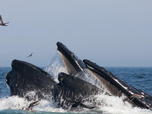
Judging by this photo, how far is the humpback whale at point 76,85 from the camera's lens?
12.6 metres

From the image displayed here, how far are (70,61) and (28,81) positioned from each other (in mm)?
1611

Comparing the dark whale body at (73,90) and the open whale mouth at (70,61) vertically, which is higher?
the open whale mouth at (70,61)

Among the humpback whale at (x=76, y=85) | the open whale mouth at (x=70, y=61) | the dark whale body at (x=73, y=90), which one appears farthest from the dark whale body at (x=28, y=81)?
the dark whale body at (x=73, y=90)

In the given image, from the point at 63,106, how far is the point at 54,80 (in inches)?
68.8

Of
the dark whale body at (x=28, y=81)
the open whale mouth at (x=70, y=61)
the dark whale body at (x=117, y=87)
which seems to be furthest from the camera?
the dark whale body at (x=28, y=81)

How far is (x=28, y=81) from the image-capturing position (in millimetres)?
14227

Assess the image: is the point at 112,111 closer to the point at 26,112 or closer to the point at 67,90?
the point at 67,90

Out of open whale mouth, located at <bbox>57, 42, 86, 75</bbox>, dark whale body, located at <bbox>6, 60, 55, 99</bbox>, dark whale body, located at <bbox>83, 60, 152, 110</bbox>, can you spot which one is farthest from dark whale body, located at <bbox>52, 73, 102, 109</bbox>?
dark whale body, located at <bbox>6, 60, 55, 99</bbox>

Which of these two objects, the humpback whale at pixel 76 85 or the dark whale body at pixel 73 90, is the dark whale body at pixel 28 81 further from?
the dark whale body at pixel 73 90

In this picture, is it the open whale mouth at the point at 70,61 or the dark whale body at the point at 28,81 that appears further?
the dark whale body at the point at 28,81

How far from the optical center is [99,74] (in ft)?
42.0

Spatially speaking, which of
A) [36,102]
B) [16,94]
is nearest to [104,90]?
[36,102]

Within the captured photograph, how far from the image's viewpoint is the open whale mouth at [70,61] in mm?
13953

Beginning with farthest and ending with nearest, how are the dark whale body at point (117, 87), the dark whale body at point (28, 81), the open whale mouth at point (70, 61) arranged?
the dark whale body at point (28, 81), the open whale mouth at point (70, 61), the dark whale body at point (117, 87)
